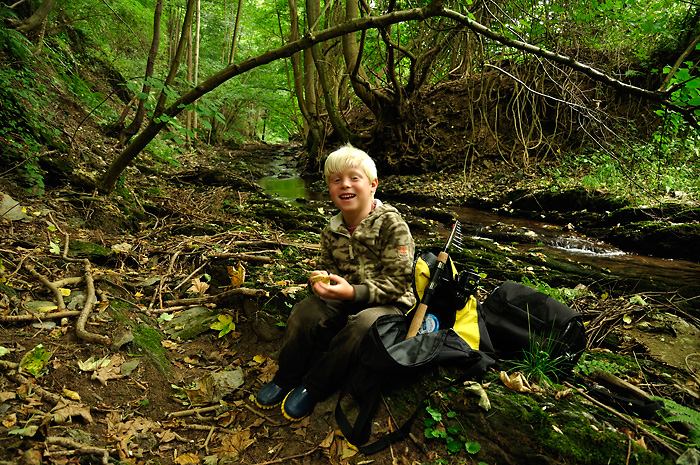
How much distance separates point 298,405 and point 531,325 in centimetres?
152

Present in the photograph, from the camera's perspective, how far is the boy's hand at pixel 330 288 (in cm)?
206

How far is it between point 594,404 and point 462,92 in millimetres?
12325

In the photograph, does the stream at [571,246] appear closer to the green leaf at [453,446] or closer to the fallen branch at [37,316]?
the green leaf at [453,446]

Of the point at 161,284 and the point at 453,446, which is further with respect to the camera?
the point at 161,284

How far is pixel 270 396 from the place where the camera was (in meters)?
2.31

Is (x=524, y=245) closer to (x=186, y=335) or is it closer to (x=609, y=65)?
(x=186, y=335)

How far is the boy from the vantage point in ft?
6.91

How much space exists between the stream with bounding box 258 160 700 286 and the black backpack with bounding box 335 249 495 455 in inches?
137

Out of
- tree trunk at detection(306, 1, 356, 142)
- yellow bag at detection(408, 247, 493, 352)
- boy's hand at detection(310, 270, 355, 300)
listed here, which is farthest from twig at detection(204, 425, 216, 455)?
tree trunk at detection(306, 1, 356, 142)

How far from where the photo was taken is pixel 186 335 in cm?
290

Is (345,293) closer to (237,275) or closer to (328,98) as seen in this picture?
(237,275)

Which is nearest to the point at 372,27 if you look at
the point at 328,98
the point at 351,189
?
the point at 351,189

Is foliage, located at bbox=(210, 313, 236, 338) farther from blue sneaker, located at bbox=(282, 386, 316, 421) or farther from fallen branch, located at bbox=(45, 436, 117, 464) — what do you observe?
fallen branch, located at bbox=(45, 436, 117, 464)

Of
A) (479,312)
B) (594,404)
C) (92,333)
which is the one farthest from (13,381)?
(594,404)
